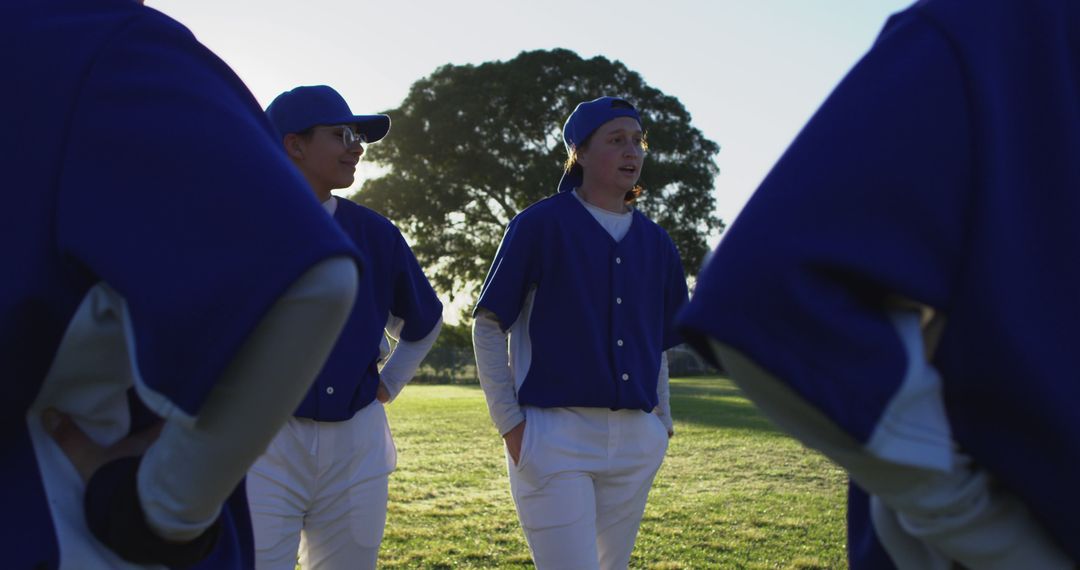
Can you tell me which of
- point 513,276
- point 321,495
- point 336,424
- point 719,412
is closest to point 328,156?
point 513,276

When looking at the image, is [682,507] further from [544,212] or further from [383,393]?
[544,212]

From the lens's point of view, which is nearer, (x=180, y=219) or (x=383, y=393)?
(x=180, y=219)

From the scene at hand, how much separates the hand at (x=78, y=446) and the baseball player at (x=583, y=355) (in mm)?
2725

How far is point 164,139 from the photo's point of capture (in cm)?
124

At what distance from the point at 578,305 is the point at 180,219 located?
10.0ft

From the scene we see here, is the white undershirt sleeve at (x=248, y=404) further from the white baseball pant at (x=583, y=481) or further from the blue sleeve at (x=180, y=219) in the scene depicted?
the white baseball pant at (x=583, y=481)

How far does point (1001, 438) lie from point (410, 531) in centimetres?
651

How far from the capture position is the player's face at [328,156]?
4203 mm

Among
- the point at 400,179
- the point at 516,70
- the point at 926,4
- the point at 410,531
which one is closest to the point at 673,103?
the point at 516,70

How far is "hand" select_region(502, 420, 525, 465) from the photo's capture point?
416cm

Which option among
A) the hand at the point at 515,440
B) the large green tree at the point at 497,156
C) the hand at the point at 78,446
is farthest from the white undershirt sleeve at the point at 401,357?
the large green tree at the point at 497,156

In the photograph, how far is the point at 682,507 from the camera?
8.51 m

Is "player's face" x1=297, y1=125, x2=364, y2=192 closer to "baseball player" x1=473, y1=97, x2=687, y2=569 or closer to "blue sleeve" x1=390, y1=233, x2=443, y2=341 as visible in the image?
"blue sleeve" x1=390, y1=233, x2=443, y2=341

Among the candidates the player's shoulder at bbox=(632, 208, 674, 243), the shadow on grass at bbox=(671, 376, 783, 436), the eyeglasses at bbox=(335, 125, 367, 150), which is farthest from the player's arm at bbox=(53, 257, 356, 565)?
the shadow on grass at bbox=(671, 376, 783, 436)
